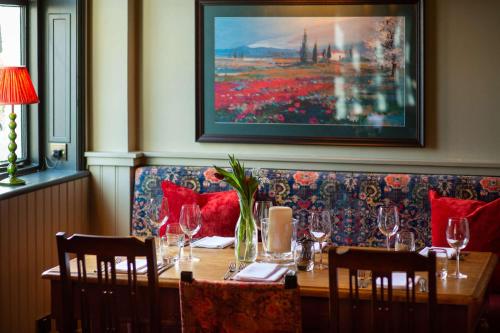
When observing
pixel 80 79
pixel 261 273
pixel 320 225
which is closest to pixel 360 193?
pixel 320 225

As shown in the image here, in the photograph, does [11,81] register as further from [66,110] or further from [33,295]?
[33,295]

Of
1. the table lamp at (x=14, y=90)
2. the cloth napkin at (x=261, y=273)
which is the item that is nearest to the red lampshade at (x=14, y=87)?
the table lamp at (x=14, y=90)

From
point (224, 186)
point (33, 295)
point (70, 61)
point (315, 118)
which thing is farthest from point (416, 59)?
point (33, 295)

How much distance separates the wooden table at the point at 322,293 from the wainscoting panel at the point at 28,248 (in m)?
0.93

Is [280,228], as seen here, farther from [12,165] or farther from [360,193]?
[12,165]

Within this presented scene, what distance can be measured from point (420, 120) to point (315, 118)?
652 mm

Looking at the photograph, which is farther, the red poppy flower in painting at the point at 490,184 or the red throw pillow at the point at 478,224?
the red poppy flower in painting at the point at 490,184

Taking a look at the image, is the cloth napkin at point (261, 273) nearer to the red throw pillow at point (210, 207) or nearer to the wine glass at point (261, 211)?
the wine glass at point (261, 211)

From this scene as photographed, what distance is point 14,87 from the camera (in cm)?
409

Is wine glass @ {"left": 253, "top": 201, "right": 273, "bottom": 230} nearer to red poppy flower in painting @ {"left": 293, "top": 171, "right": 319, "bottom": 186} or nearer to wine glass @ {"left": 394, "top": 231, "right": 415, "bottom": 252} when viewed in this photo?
wine glass @ {"left": 394, "top": 231, "right": 415, "bottom": 252}

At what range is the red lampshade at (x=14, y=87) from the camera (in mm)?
4059

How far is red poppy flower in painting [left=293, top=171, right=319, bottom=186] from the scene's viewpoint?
4.61 metres

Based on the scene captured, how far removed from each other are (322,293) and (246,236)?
61 centimetres

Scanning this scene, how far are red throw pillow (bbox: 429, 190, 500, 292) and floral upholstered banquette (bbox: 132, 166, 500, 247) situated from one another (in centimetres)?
22
